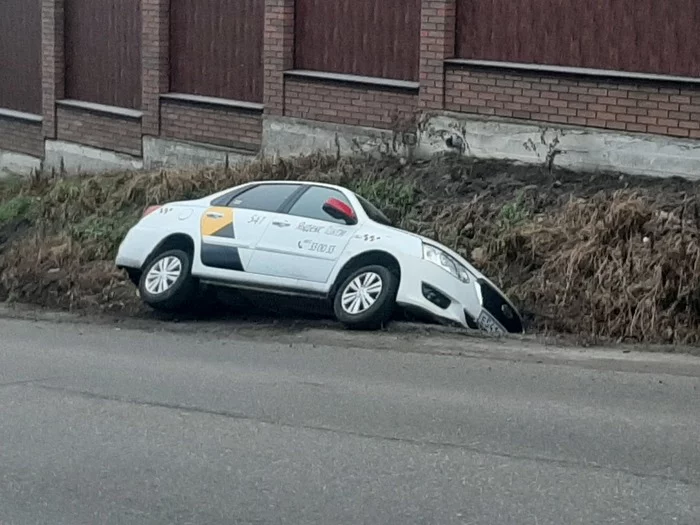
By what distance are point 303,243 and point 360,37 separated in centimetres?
547

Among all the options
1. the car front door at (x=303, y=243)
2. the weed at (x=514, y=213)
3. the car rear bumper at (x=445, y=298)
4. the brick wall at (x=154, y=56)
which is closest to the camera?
the car rear bumper at (x=445, y=298)

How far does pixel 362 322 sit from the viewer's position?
12.1 meters

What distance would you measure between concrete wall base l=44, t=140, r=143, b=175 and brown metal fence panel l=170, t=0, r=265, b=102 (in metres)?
1.57

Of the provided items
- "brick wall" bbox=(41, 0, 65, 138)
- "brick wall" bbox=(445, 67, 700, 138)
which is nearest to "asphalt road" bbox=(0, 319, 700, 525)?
"brick wall" bbox=(445, 67, 700, 138)

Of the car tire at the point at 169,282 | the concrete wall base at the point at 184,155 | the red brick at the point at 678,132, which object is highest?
the red brick at the point at 678,132

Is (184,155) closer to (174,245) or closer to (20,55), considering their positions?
(20,55)

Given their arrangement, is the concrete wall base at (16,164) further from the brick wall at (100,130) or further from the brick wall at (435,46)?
the brick wall at (435,46)

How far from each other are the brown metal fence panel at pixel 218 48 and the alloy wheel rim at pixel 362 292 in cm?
708

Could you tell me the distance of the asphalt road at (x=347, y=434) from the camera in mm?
6426

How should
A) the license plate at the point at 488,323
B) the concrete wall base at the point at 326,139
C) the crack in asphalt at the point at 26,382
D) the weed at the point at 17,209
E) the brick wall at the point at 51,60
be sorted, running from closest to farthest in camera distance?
the crack in asphalt at the point at 26,382 < the license plate at the point at 488,323 < the concrete wall base at the point at 326,139 < the weed at the point at 17,209 < the brick wall at the point at 51,60

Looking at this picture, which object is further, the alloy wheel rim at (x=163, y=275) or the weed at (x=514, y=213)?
the weed at (x=514, y=213)

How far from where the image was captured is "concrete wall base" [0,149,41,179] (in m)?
23.1

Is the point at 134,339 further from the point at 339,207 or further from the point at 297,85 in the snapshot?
the point at 297,85

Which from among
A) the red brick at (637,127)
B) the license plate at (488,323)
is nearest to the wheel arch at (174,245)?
the license plate at (488,323)
